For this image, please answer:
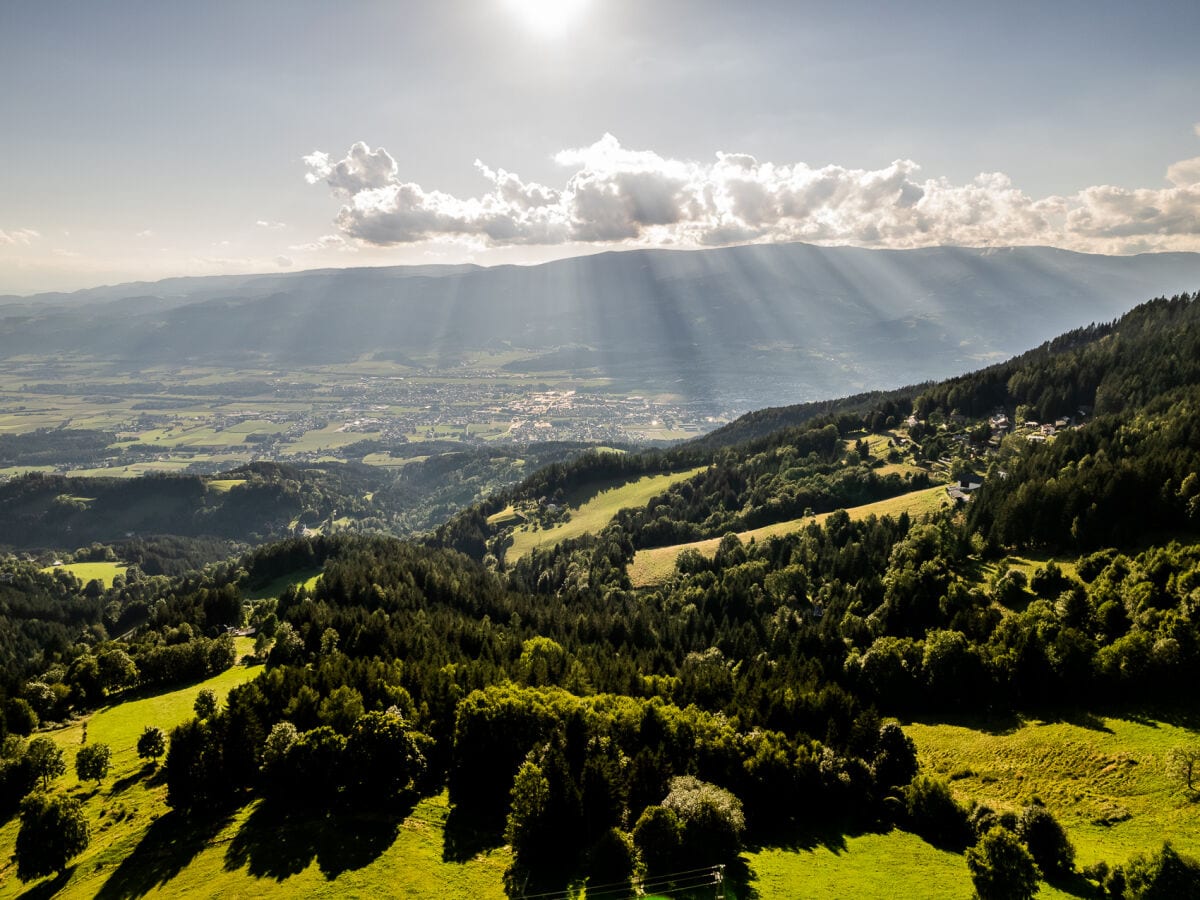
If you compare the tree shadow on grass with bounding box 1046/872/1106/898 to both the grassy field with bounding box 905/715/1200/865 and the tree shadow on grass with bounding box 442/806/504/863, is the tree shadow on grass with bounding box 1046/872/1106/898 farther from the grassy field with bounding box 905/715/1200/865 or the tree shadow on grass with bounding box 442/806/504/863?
the tree shadow on grass with bounding box 442/806/504/863

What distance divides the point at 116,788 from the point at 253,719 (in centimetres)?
1643

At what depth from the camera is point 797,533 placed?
529ft

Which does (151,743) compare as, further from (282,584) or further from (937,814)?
(282,584)

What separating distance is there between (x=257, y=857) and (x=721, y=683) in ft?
169

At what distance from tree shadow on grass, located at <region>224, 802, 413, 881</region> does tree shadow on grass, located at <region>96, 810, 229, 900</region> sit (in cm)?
305

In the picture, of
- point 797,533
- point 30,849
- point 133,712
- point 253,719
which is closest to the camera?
point 30,849

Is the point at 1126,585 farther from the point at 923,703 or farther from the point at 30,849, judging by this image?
the point at 30,849

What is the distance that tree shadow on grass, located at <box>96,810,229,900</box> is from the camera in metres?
44.5

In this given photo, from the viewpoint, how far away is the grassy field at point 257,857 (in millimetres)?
42906

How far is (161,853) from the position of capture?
157ft

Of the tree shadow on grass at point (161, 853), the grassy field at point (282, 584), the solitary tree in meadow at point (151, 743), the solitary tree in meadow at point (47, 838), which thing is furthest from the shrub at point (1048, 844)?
the grassy field at point (282, 584)

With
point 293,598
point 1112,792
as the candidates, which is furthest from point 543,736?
point 293,598

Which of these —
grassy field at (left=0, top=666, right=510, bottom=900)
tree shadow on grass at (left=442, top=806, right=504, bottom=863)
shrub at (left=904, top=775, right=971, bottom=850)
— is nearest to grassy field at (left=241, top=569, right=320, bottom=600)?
grassy field at (left=0, top=666, right=510, bottom=900)

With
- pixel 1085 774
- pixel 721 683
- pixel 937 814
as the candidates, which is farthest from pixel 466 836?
pixel 1085 774
